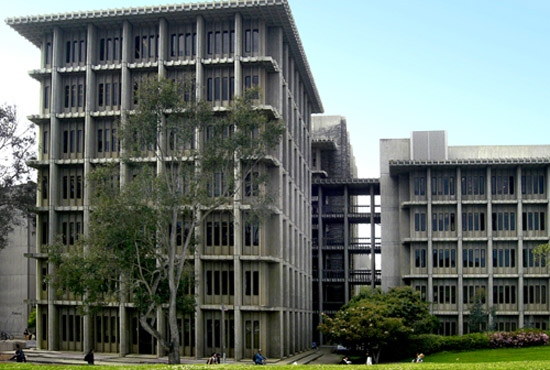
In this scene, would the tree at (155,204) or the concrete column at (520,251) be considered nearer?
the tree at (155,204)

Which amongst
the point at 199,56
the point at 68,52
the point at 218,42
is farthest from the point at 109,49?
the point at 218,42

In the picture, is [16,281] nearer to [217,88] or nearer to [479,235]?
[217,88]

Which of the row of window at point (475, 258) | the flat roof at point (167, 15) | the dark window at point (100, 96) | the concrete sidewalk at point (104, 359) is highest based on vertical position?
the flat roof at point (167, 15)

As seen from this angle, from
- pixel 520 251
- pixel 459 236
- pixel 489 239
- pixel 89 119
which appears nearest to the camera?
pixel 89 119

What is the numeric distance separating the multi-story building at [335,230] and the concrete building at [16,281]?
1176 inches

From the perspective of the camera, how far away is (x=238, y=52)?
58219 mm

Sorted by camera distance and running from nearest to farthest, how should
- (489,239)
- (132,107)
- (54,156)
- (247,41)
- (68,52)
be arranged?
(247,41), (132,107), (54,156), (68,52), (489,239)

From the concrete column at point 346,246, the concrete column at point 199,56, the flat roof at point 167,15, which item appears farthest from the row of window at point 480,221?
the concrete column at point 199,56

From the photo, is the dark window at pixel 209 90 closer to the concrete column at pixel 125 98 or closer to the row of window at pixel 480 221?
the concrete column at pixel 125 98

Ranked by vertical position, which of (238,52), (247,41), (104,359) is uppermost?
(247,41)

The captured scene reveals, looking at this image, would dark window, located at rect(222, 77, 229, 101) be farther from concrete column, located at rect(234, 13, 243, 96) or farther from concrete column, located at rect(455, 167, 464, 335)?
concrete column, located at rect(455, 167, 464, 335)

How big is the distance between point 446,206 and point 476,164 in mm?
4813

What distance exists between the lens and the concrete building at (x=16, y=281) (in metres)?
85.0

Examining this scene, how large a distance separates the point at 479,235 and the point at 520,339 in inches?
696
